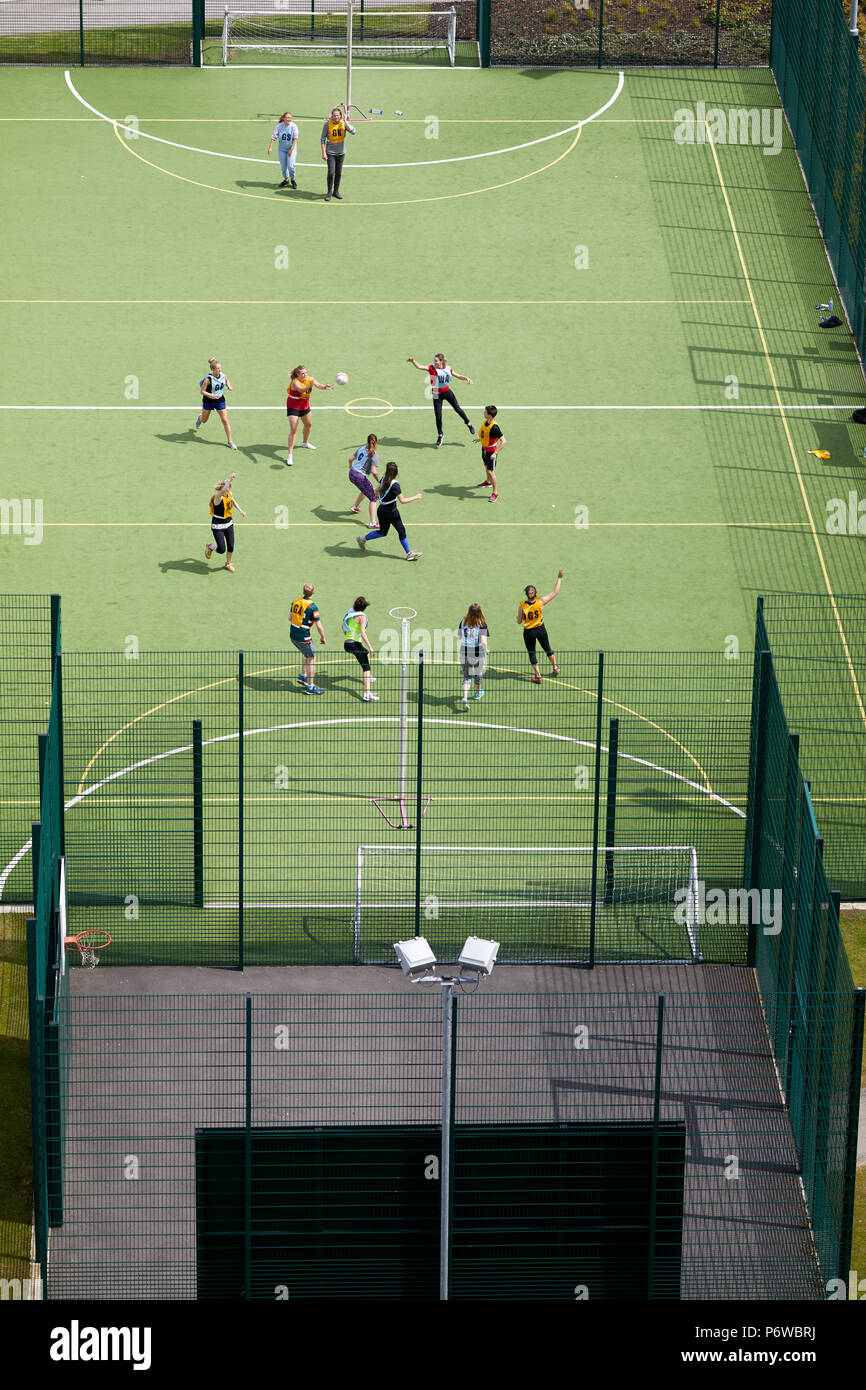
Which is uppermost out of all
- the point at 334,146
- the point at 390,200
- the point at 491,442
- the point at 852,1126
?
the point at 334,146

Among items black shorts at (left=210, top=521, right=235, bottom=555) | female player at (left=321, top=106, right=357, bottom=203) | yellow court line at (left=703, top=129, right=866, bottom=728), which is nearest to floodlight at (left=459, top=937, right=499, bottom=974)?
yellow court line at (left=703, top=129, right=866, bottom=728)

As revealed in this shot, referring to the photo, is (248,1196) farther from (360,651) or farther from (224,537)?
(224,537)

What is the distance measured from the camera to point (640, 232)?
47.3 meters

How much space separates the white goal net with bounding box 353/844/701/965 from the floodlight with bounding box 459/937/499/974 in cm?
124

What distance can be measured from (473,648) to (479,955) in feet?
22.8

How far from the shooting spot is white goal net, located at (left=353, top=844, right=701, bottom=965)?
2869 centimetres

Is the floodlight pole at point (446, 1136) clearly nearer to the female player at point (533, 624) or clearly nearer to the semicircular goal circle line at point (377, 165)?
the female player at point (533, 624)

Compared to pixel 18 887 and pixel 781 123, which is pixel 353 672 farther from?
pixel 781 123

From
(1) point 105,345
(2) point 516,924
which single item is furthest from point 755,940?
(1) point 105,345

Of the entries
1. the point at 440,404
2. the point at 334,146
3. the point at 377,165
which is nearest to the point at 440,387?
the point at 440,404

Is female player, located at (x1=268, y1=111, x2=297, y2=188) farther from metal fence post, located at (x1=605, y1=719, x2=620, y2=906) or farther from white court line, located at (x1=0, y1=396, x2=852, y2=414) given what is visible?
metal fence post, located at (x1=605, y1=719, x2=620, y2=906)

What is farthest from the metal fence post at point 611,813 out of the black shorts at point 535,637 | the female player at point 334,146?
the female player at point 334,146

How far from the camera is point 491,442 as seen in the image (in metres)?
38.1

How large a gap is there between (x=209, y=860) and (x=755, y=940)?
6.96m
